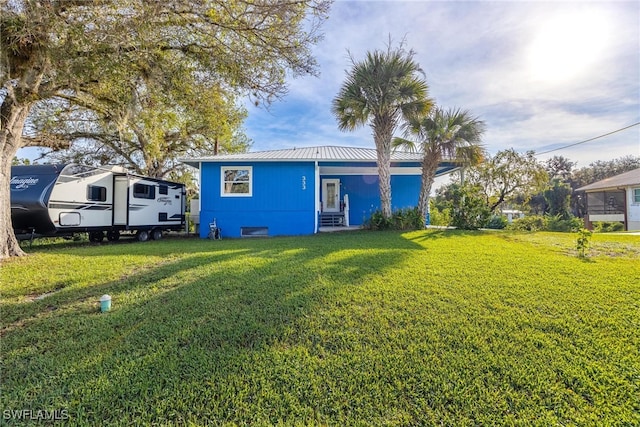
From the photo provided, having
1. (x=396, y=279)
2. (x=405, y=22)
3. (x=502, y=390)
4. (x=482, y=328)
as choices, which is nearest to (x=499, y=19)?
(x=405, y=22)

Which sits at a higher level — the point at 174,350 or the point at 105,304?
the point at 105,304

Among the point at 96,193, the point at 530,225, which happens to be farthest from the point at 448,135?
the point at 96,193

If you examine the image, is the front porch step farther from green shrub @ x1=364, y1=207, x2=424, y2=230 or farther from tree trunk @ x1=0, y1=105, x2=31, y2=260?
tree trunk @ x1=0, y1=105, x2=31, y2=260

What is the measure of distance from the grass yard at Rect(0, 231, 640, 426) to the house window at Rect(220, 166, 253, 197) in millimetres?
7006

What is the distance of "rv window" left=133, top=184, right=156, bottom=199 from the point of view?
1103 cm

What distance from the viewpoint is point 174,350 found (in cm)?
275

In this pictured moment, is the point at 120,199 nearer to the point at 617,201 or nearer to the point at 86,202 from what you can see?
the point at 86,202

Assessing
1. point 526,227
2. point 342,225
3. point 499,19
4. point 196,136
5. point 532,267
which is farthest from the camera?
point 196,136

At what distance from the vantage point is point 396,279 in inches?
185

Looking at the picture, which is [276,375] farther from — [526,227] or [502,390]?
[526,227]

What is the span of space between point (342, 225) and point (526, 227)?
8324 mm

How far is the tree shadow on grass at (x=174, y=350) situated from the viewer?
210cm

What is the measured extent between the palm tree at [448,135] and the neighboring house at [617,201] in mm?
13420

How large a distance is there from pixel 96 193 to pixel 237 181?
15.9 feet
